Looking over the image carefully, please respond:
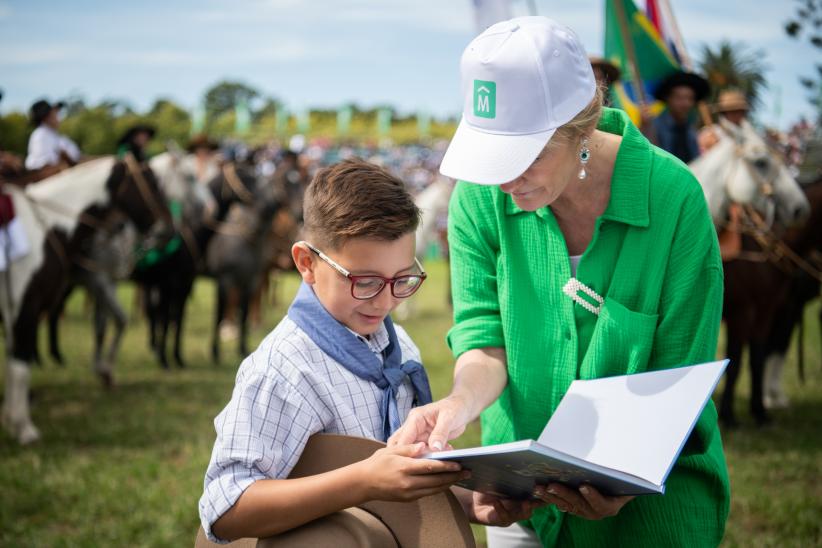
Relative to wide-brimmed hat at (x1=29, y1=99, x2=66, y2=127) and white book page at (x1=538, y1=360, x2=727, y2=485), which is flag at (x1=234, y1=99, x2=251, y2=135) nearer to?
wide-brimmed hat at (x1=29, y1=99, x2=66, y2=127)

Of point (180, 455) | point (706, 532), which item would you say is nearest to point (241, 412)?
point (706, 532)

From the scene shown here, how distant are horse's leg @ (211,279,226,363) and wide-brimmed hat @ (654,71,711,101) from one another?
5.43 m

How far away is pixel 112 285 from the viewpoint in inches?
311

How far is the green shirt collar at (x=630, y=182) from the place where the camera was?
171 centimetres

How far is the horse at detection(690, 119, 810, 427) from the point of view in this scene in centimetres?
618

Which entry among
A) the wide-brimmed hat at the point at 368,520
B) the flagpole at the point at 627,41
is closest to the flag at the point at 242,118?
the flagpole at the point at 627,41

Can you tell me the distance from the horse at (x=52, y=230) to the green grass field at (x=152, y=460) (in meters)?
0.54

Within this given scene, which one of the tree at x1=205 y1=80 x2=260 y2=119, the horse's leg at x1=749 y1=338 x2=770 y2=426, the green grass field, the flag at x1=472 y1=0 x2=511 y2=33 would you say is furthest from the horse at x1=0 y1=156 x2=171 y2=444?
the tree at x1=205 y1=80 x2=260 y2=119

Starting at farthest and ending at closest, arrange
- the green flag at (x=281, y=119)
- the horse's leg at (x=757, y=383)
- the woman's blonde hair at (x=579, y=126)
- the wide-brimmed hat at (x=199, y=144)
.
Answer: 1. the green flag at (x=281, y=119)
2. the wide-brimmed hat at (x=199, y=144)
3. the horse's leg at (x=757, y=383)
4. the woman's blonde hair at (x=579, y=126)

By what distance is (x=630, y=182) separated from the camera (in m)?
1.73

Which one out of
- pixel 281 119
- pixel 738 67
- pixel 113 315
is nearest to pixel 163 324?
pixel 113 315

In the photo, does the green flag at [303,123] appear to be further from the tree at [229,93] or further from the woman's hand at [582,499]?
the woman's hand at [582,499]

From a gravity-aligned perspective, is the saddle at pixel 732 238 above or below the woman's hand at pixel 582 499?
below

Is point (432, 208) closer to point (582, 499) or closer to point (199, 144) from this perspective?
point (199, 144)
